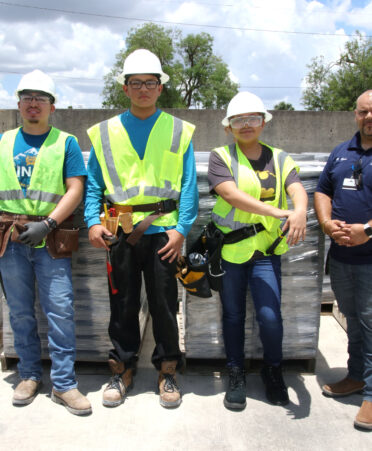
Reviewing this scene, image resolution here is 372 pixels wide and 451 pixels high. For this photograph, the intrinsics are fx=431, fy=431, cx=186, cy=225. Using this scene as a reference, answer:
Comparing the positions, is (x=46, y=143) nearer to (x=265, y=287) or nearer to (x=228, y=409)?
(x=265, y=287)

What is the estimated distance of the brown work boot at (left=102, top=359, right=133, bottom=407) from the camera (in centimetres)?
293

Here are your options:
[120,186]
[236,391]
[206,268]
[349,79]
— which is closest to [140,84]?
[120,186]

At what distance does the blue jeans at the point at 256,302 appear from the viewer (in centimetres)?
286

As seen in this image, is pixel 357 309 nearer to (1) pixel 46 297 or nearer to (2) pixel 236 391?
(2) pixel 236 391

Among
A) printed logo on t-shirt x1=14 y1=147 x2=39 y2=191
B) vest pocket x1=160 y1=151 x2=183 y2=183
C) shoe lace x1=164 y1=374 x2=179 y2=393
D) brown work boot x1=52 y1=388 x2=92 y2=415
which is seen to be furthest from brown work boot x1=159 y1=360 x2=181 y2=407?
printed logo on t-shirt x1=14 y1=147 x2=39 y2=191

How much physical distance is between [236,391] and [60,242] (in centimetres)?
156

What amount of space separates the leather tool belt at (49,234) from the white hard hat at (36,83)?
81cm

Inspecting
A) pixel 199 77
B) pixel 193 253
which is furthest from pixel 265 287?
pixel 199 77

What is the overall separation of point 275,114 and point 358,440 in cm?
832

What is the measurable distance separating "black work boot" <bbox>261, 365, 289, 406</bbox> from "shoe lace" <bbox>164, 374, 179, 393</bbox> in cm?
64

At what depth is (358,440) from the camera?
260cm

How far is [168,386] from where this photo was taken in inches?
117

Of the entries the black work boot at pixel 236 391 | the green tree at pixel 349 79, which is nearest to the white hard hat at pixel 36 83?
the black work boot at pixel 236 391

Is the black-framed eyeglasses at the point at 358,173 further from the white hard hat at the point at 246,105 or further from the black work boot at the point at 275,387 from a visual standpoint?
the black work boot at the point at 275,387
